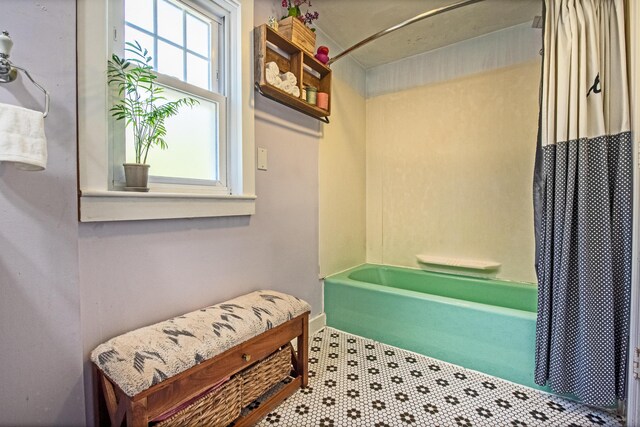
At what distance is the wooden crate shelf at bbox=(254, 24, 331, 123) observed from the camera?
1.60 metres

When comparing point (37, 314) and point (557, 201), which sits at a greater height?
point (557, 201)

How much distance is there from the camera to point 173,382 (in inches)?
37.9

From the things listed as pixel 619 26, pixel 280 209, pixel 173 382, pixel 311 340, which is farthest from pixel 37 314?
pixel 619 26

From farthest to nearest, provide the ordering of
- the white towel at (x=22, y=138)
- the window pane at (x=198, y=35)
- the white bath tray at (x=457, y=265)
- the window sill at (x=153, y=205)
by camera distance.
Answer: the white bath tray at (x=457, y=265)
the window pane at (x=198, y=35)
the window sill at (x=153, y=205)
the white towel at (x=22, y=138)

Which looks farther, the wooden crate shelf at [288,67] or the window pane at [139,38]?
the wooden crate shelf at [288,67]

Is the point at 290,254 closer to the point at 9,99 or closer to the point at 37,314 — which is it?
the point at 37,314

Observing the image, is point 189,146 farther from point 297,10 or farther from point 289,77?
point 297,10

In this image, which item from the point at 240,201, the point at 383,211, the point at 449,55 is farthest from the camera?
the point at 383,211

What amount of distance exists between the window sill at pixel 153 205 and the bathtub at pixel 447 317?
3.64 ft

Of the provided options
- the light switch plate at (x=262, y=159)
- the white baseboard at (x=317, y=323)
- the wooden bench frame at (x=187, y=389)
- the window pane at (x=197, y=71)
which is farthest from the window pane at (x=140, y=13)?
the white baseboard at (x=317, y=323)

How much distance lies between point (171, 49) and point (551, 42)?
1.81 metres

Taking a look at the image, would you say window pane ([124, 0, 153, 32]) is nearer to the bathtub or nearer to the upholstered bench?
the upholstered bench

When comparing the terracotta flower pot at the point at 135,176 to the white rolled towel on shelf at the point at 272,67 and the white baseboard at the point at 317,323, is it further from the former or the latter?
the white baseboard at the point at 317,323

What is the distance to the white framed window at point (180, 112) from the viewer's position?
1.03 m
